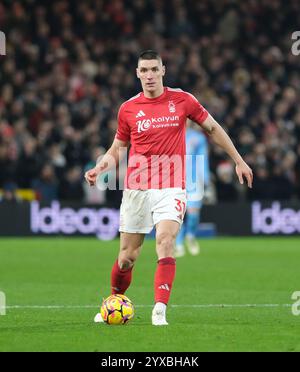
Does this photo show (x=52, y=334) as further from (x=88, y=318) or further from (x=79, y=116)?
(x=79, y=116)

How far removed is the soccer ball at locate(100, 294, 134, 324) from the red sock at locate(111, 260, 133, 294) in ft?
1.12

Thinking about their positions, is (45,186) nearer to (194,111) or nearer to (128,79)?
(128,79)

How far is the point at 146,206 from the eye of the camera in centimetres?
962

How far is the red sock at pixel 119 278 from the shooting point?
9727 millimetres

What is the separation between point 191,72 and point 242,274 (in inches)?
479

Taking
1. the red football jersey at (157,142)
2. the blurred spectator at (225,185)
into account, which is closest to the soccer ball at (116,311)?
the red football jersey at (157,142)

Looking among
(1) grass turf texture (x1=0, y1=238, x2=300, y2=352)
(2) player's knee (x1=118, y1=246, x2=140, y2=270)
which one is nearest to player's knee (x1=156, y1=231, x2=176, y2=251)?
(2) player's knee (x1=118, y1=246, x2=140, y2=270)

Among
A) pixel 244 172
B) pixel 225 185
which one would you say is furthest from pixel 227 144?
pixel 225 185

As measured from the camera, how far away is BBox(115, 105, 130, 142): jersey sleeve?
387 inches

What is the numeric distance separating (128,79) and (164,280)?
17.3 m

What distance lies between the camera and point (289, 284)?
13648 mm

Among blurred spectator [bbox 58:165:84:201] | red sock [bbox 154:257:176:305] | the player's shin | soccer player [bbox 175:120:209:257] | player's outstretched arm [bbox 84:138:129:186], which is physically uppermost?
blurred spectator [bbox 58:165:84:201]

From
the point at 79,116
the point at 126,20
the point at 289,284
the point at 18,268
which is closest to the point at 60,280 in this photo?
the point at 18,268

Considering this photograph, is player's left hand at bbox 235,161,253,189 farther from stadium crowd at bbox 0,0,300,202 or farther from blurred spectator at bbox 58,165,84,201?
blurred spectator at bbox 58,165,84,201
